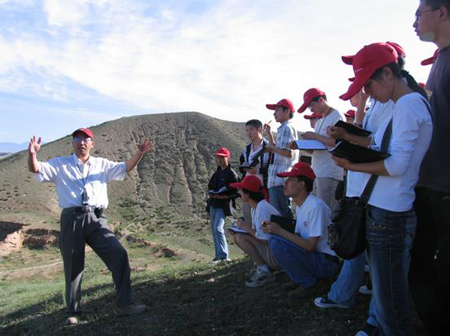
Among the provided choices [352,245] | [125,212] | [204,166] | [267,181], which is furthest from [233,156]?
[352,245]

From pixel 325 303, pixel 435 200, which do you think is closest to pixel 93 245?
pixel 325 303

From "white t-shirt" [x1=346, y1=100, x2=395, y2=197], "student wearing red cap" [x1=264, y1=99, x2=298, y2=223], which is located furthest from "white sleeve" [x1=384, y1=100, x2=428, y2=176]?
"student wearing red cap" [x1=264, y1=99, x2=298, y2=223]

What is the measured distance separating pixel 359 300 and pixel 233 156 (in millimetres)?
42329

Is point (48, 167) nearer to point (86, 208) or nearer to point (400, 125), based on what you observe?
point (86, 208)

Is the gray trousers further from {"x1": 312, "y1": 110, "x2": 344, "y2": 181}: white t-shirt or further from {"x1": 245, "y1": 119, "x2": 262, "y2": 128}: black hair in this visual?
{"x1": 245, "y1": 119, "x2": 262, "y2": 128}: black hair

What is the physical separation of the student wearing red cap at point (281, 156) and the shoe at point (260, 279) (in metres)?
1.00

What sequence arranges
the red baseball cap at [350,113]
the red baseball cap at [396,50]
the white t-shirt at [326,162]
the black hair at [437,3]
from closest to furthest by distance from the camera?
the black hair at [437,3], the red baseball cap at [396,50], the white t-shirt at [326,162], the red baseball cap at [350,113]

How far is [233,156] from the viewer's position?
153 feet

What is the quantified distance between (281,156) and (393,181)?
3516mm

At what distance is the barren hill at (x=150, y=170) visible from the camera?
33.5m

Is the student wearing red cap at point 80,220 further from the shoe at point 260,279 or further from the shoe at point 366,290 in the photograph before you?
the shoe at point 366,290

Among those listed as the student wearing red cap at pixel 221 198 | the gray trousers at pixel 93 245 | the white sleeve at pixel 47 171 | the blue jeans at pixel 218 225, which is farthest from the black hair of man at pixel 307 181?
the blue jeans at pixel 218 225

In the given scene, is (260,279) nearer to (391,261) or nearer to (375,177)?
(391,261)

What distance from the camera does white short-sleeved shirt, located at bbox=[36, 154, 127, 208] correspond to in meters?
5.39
